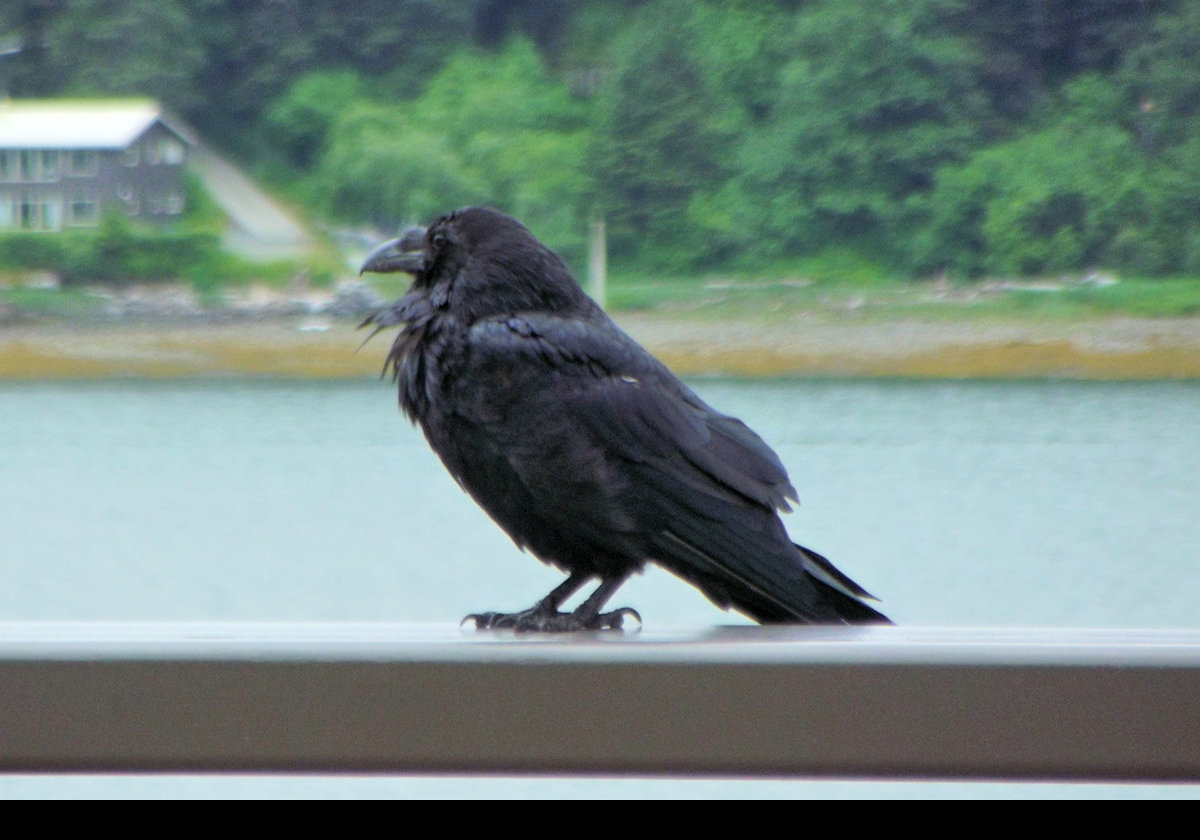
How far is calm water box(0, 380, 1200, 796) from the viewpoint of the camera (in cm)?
208

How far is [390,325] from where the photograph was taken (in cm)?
126

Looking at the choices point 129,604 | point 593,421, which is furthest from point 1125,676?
point 129,604

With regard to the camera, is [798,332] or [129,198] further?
[798,332]

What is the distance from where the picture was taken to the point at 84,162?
1.78 meters

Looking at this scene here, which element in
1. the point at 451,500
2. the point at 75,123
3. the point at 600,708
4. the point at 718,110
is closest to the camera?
the point at 600,708

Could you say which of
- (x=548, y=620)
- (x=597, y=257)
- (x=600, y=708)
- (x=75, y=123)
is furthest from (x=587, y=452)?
(x=75, y=123)

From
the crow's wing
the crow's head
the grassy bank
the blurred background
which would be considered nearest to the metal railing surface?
the crow's wing

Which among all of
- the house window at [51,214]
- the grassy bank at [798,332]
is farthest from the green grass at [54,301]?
the house window at [51,214]

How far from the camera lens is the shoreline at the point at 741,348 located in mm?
1890

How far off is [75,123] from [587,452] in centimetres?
101

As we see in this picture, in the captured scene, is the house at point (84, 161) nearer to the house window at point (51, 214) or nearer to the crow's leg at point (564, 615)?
the house window at point (51, 214)

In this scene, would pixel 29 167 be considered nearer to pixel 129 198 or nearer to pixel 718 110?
pixel 129 198

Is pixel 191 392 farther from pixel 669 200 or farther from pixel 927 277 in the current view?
pixel 927 277

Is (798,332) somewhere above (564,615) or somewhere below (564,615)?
above
